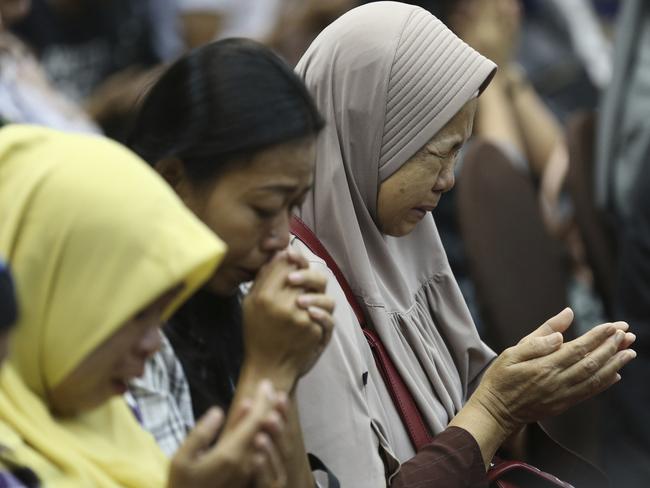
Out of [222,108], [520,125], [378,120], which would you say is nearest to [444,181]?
[378,120]

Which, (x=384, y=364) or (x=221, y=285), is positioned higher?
(x=221, y=285)

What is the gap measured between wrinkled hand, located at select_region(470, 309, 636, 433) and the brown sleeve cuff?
0.09m

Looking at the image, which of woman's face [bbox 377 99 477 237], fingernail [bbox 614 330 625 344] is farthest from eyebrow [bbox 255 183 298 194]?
fingernail [bbox 614 330 625 344]

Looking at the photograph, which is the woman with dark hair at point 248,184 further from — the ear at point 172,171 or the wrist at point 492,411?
the wrist at point 492,411

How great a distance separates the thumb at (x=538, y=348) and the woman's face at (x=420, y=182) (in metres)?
0.29

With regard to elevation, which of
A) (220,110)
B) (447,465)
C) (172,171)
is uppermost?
(220,110)

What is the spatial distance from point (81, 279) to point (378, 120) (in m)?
0.81

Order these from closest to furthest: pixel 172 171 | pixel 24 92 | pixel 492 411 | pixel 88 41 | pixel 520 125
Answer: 1. pixel 172 171
2. pixel 492 411
3. pixel 24 92
4. pixel 520 125
5. pixel 88 41

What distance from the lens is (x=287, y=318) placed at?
199 centimetres

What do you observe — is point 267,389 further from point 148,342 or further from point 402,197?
point 402,197

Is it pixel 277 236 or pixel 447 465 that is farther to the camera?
pixel 447 465

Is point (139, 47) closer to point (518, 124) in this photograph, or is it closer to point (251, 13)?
point (251, 13)

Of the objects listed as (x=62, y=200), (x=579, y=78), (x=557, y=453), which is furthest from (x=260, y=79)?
(x=579, y=78)

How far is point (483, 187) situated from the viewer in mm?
3939
